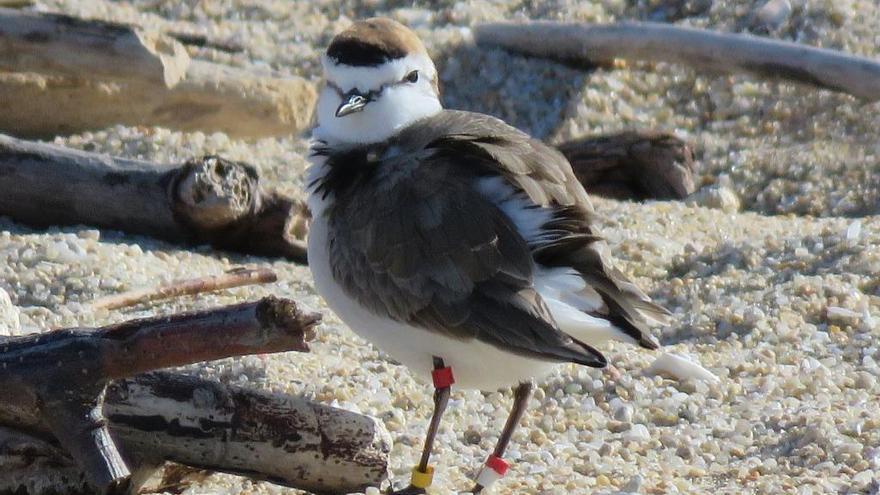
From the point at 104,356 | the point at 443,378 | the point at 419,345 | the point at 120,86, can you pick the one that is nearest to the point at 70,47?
the point at 120,86

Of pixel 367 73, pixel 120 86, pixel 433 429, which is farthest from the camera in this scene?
pixel 120 86

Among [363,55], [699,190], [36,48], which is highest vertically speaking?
[363,55]

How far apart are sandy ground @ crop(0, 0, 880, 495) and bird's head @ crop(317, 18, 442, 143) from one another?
2.88 ft

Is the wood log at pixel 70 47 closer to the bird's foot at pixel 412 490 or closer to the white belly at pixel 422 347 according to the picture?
the white belly at pixel 422 347

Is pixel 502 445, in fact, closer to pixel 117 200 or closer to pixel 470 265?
pixel 470 265

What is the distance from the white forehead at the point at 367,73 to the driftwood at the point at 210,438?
A: 4.15ft

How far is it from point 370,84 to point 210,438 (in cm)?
143

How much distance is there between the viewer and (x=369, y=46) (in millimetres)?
4758

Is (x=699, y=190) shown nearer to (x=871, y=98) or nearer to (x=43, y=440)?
(x=871, y=98)

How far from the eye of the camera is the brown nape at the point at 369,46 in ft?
15.5

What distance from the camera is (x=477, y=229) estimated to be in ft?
13.7

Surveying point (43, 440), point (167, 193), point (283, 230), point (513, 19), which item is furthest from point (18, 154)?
point (513, 19)

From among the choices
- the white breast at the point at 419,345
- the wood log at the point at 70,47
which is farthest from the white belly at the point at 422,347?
the wood log at the point at 70,47

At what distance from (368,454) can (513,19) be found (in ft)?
18.7
